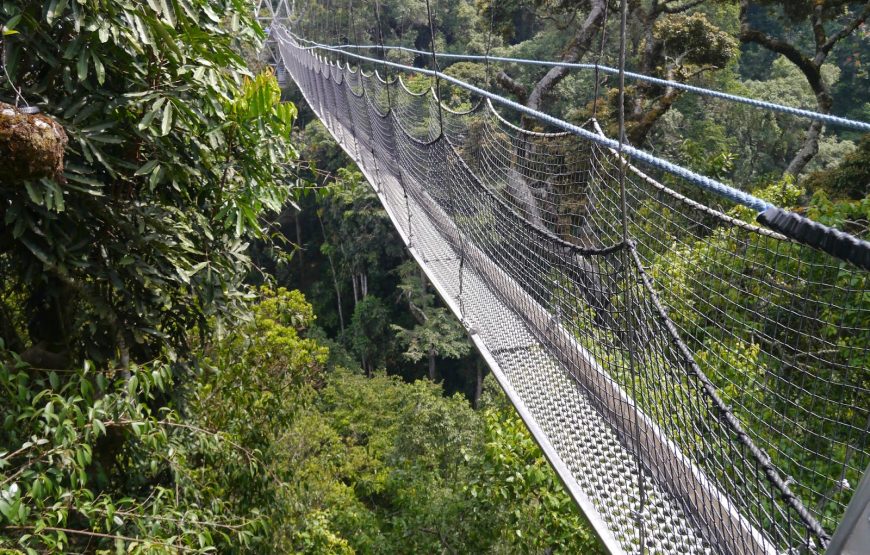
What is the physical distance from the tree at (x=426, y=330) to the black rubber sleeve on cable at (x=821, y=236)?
1090cm

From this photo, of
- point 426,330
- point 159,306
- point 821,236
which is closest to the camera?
point 821,236

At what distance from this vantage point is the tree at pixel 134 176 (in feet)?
4.42

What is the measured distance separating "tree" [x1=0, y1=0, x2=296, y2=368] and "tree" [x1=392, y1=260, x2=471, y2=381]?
9.81 metres

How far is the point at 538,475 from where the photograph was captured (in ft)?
10.6

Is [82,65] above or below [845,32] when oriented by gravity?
below

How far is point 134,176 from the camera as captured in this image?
150cm

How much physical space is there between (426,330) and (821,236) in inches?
452

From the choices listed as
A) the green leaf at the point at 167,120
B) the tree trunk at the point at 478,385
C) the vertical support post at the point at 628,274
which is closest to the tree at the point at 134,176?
the green leaf at the point at 167,120

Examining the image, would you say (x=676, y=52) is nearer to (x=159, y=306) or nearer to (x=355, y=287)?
(x=159, y=306)

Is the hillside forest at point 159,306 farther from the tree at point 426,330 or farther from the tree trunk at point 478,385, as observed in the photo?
the tree trunk at point 478,385

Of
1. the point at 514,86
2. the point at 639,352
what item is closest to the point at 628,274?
the point at 639,352

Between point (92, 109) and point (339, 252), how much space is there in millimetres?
13184

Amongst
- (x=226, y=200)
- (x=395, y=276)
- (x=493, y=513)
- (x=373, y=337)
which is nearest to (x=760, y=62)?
(x=395, y=276)

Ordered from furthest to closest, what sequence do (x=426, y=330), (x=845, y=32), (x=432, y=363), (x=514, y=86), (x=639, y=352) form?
(x=432, y=363) < (x=426, y=330) < (x=514, y=86) < (x=845, y=32) < (x=639, y=352)
